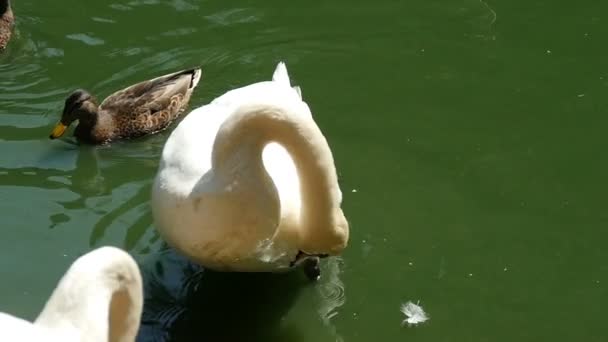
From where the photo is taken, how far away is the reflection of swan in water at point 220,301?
17.6 ft

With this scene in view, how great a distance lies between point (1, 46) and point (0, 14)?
0.32 meters

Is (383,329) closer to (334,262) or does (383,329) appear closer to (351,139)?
(334,262)

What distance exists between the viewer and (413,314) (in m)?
5.46

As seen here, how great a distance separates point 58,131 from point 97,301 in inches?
153

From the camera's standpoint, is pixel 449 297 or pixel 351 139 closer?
pixel 449 297

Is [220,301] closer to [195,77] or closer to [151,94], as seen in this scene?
[151,94]

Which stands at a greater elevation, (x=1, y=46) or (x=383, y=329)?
(x=1, y=46)

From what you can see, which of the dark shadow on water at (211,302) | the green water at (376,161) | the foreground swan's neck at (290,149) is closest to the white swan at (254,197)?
the foreground swan's neck at (290,149)

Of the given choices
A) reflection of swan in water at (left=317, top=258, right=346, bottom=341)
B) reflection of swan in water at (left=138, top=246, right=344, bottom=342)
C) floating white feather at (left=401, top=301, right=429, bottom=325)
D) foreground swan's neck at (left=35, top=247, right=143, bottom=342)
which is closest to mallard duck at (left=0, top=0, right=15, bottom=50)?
reflection of swan in water at (left=138, top=246, right=344, bottom=342)

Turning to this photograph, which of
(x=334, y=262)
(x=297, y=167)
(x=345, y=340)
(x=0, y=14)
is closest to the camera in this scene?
(x=297, y=167)

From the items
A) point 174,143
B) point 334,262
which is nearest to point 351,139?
point 334,262

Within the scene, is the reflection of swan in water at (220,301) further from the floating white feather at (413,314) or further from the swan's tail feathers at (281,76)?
the swan's tail feathers at (281,76)

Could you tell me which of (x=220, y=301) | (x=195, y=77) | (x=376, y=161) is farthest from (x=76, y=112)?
(x=220, y=301)

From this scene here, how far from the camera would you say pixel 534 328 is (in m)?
5.40
